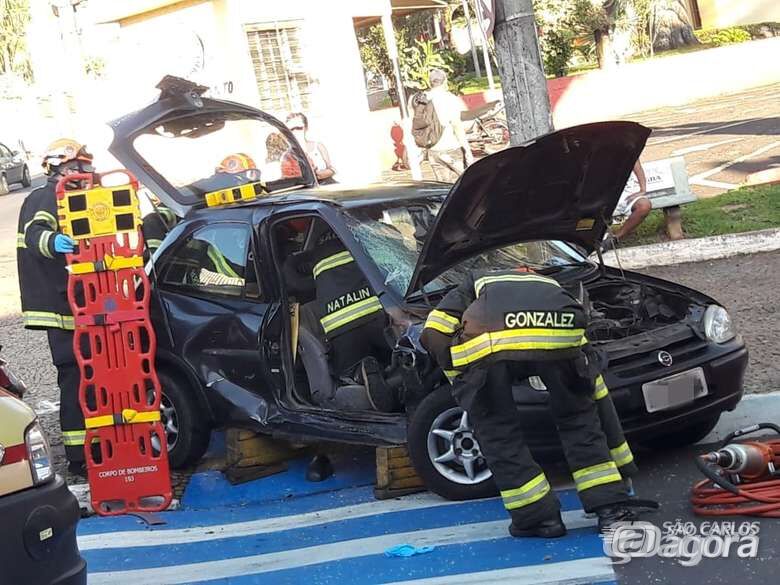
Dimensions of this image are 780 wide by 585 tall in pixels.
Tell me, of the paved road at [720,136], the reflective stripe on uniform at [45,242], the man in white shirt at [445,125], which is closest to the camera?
the reflective stripe on uniform at [45,242]

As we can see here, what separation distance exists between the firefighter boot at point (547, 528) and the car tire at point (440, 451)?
0.52 metres

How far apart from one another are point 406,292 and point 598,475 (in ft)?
4.69

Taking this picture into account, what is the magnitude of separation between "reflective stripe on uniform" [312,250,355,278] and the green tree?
70.2 metres

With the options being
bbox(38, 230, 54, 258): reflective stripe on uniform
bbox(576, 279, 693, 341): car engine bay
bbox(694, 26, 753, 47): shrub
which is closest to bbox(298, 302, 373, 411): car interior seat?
bbox(576, 279, 693, 341): car engine bay

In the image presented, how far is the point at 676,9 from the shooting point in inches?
1438

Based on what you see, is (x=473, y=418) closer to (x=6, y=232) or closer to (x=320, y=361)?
(x=320, y=361)

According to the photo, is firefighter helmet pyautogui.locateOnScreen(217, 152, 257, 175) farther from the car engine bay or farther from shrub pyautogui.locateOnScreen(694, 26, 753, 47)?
shrub pyautogui.locateOnScreen(694, 26, 753, 47)

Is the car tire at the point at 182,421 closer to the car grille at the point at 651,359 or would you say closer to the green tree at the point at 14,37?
the car grille at the point at 651,359

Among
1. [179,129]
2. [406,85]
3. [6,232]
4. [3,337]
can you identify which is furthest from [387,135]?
[179,129]

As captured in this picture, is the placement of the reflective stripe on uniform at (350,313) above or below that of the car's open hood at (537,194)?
below

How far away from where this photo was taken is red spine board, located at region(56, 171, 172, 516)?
6.06 m

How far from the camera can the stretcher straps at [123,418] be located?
6082mm

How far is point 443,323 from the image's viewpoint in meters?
4.74

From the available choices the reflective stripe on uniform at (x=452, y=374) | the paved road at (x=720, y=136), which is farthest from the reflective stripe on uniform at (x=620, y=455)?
the paved road at (x=720, y=136)
